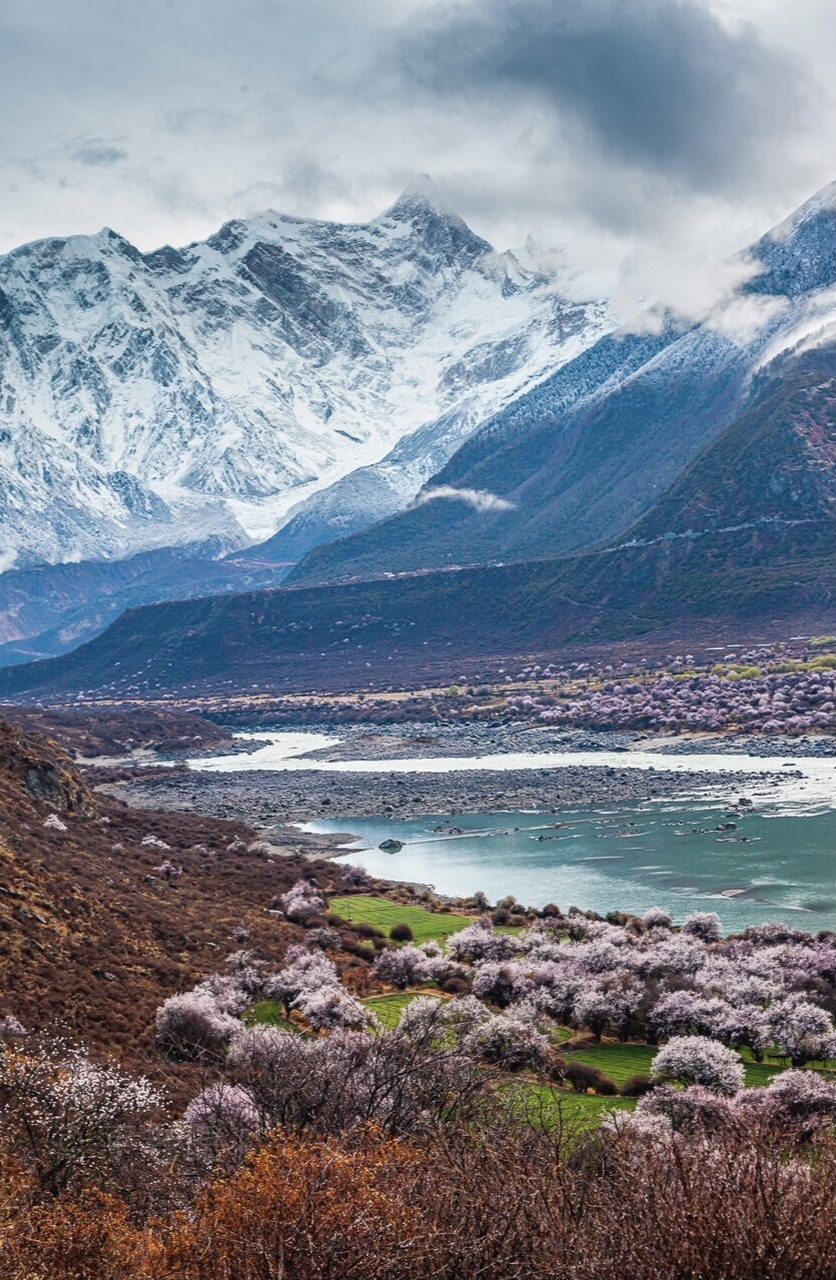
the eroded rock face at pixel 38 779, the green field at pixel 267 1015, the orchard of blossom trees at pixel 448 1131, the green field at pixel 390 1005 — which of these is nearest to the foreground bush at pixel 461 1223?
the orchard of blossom trees at pixel 448 1131

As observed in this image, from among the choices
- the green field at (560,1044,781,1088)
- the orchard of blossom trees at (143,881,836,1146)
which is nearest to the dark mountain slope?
the orchard of blossom trees at (143,881,836,1146)

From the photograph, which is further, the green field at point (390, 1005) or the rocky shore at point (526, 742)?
the rocky shore at point (526, 742)

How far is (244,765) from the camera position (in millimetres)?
107125

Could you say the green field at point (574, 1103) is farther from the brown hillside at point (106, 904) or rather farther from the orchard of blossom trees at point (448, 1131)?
the brown hillside at point (106, 904)

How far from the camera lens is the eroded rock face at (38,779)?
51.0 meters

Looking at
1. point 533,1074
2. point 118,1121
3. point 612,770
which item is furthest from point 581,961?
point 612,770

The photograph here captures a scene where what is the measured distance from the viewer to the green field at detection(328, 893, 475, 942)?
44.6 meters

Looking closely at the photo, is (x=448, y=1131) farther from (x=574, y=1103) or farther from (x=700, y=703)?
(x=700, y=703)

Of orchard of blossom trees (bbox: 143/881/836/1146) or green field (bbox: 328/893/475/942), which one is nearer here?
orchard of blossom trees (bbox: 143/881/836/1146)

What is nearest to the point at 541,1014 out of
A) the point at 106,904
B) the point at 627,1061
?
the point at 627,1061

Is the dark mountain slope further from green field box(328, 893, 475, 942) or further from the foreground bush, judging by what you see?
the foreground bush

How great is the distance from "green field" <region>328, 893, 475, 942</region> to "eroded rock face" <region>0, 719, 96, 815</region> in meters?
12.3

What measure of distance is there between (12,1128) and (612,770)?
222 ft

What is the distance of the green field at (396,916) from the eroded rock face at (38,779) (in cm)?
1226
